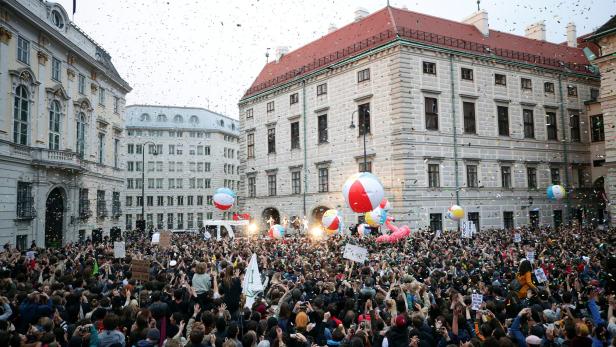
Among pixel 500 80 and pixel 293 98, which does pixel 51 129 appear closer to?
pixel 293 98

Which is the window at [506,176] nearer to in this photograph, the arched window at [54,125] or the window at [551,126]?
the window at [551,126]

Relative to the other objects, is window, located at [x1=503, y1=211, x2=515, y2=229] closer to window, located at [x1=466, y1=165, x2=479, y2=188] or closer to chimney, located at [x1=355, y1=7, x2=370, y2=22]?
window, located at [x1=466, y1=165, x2=479, y2=188]

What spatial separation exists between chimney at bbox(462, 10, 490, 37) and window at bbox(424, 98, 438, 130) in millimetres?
10606

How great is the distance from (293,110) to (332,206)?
32.8ft

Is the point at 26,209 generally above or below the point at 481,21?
below

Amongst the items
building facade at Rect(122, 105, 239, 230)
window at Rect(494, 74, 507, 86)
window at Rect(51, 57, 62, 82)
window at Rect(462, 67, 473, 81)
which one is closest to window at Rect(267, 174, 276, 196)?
window at Rect(462, 67, 473, 81)

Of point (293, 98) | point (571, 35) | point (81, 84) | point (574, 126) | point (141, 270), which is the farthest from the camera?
point (571, 35)

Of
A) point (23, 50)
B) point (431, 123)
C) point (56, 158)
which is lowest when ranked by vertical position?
point (56, 158)

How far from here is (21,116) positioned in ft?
91.9

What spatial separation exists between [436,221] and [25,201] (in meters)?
27.0

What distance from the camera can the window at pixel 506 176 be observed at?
3469 cm

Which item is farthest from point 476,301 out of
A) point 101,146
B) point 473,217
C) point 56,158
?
point 101,146

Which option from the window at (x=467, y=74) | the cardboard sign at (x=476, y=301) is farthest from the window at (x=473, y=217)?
the cardboard sign at (x=476, y=301)

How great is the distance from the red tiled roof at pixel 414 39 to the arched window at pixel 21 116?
20974 millimetres
